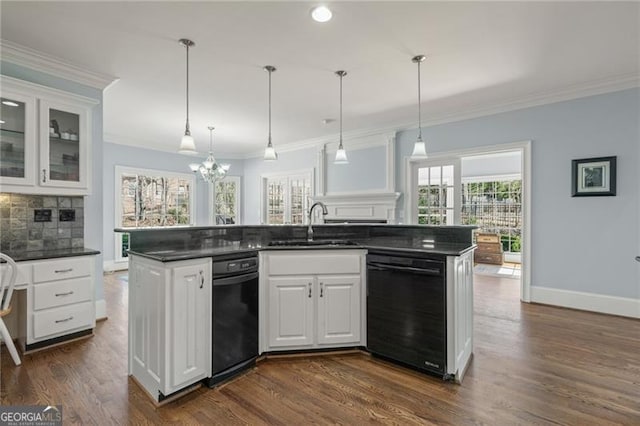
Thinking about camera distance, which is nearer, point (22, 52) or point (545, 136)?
point (22, 52)

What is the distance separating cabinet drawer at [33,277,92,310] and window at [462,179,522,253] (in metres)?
8.01

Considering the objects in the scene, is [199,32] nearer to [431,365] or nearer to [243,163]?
[431,365]

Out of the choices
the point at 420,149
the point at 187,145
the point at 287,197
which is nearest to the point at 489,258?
the point at 287,197

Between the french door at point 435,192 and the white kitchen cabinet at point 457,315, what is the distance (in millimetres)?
2783

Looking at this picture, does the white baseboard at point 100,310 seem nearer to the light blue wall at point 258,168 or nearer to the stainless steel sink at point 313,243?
the stainless steel sink at point 313,243

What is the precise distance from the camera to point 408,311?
2.42 meters

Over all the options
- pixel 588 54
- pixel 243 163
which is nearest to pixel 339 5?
pixel 588 54

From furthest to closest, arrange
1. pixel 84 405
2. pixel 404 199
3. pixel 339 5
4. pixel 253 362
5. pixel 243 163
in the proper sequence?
pixel 243 163
pixel 404 199
pixel 253 362
pixel 339 5
pixel 84 405

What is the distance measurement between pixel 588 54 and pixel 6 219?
18.7ft

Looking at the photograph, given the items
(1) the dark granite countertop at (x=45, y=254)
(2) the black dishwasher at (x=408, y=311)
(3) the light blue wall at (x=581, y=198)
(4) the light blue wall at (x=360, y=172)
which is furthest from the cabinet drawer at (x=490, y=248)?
(1) the dark granite countertop at (x=45, y=254)

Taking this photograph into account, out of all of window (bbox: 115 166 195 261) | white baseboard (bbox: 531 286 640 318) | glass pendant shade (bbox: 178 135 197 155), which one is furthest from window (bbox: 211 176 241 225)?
white baseboard (bbox: 531 286 640 318)

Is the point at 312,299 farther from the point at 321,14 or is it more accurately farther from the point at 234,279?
the point at 321,14

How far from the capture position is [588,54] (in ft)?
10.1

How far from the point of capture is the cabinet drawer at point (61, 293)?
9.07ft
